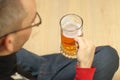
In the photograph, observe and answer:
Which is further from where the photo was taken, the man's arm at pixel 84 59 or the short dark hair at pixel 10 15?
the man's arm at pixel 84 59

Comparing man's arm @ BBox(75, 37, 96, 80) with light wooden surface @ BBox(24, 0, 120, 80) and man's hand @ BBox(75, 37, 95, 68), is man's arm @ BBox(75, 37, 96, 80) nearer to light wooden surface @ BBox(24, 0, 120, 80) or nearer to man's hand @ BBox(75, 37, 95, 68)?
man's hand @ BBox(75, 37, 95, 68)

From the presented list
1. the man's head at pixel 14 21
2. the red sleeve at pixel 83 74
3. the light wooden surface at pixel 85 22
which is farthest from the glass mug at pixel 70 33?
the light wooden surface at pixel 85 22

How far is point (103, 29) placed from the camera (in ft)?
5.84

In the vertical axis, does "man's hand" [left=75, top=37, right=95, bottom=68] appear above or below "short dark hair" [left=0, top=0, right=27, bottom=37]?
below

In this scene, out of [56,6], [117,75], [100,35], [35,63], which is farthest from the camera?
[56,6]

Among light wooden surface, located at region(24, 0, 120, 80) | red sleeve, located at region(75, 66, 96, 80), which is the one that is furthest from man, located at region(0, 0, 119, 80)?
light wooden surface, located at region(24, 0, 120, 80)

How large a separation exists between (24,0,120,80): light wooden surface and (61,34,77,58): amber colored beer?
42cm

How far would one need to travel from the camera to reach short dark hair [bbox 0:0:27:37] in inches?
33.9

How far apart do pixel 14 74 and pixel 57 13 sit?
783mm

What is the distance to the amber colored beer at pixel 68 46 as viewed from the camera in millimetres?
1233

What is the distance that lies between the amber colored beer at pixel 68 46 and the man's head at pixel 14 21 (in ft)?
0.98

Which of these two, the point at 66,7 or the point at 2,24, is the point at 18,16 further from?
the point at 66,7

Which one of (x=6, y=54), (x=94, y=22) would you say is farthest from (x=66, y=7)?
(x=6, y=54)

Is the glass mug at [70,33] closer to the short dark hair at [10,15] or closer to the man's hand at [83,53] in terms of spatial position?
the man's hand at [83,53]
